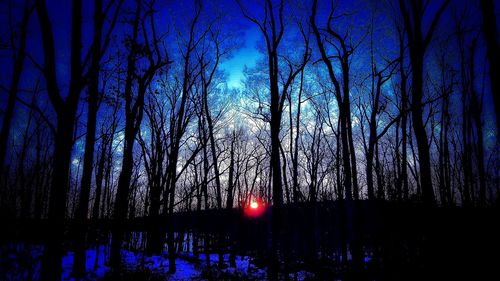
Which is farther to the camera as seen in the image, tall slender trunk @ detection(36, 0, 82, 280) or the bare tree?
the bare tree

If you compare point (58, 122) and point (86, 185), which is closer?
point (58, 122)

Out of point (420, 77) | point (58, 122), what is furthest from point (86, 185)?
point (420, 77)

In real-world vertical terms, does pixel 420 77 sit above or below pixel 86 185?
above

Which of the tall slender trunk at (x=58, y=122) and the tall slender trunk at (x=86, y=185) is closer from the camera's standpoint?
the tall slender trunk at (x=58, y=122)

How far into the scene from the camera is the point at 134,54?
8711 mm

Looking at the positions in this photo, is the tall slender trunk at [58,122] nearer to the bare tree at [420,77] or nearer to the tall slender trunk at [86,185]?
the tall slender trunk at [86,185]

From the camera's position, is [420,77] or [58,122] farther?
[420,77]

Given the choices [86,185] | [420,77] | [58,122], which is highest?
[420,77]


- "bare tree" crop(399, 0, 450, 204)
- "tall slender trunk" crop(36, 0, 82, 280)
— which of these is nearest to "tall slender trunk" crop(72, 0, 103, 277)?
"tall slender trunk" crop(36, 0, 82, 280)

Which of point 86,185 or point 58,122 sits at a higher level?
point 58,122

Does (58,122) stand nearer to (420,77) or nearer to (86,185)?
(86,185)

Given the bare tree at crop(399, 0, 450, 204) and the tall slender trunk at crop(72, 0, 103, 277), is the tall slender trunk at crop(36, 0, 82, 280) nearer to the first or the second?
the tall slender trunk at crop(72, 0, 103, 277)

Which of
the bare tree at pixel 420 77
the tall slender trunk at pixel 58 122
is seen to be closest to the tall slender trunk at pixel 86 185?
the tall slender trunk at pixel 58 122

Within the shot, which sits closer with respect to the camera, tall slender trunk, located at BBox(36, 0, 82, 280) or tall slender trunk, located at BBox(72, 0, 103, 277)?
tall slender trunk, located at BBox(36, 0, 82, 280)
